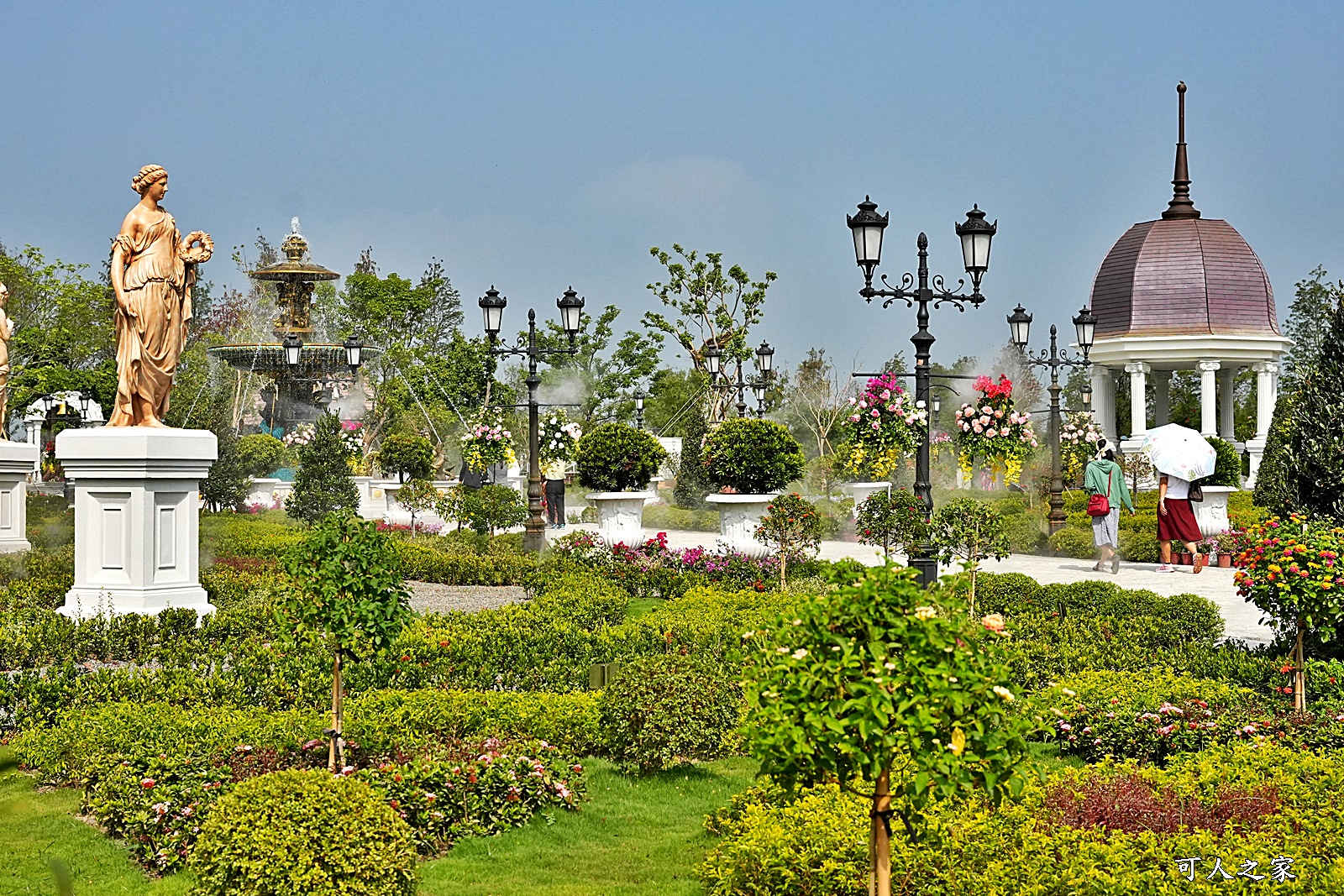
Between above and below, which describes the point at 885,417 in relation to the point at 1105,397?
below

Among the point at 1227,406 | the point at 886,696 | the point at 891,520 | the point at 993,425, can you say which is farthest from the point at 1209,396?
the point at 886,696

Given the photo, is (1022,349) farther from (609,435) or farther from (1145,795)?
(1145,795)

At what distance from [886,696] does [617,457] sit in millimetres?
13572

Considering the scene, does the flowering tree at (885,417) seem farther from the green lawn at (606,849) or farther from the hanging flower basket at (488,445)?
the green lawn at (606,849)

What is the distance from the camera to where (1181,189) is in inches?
1612

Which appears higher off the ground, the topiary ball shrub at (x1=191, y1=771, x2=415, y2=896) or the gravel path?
the gravel path

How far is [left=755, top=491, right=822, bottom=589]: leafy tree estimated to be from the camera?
14281 millimetres

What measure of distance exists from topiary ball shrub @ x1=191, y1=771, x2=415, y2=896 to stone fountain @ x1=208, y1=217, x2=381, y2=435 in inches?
1515

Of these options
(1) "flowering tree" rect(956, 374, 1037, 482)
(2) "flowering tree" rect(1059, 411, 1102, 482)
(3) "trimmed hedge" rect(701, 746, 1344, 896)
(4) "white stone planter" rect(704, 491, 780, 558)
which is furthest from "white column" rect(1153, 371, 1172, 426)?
(3) "trimmed hedge" rect(701, 746, 1344, 896)

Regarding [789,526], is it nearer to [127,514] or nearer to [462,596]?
[462,596]

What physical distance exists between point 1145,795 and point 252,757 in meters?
4.23

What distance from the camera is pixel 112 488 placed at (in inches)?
419

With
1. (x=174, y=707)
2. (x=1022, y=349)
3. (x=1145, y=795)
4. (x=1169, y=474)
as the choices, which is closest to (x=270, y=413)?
(x=1022, y=349)

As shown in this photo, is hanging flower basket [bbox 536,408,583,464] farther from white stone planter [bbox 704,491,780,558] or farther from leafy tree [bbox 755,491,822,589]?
leafy tree [bbox 755,491,822,589]
